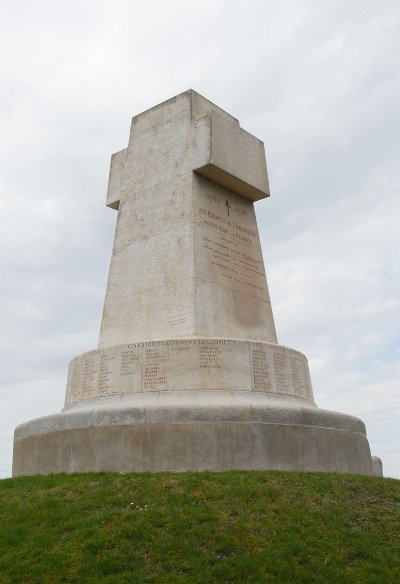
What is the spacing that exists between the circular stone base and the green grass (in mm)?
702

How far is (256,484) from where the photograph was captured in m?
10.3

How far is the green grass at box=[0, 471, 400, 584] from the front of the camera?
7.83 m

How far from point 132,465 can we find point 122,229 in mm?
6310

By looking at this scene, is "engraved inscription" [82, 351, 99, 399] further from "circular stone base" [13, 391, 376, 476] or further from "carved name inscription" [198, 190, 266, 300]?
"carved name inscription" [198, 190, 266, 300]

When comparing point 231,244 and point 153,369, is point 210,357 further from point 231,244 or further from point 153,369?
point 231,244

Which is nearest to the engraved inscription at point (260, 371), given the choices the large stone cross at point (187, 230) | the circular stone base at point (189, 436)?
the circular stone base at point (189, 436)

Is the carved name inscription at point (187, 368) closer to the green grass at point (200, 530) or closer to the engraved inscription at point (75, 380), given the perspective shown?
the engraved inscription at point (75, 380)

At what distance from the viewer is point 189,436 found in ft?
38.0

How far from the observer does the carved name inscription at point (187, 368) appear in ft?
41.8

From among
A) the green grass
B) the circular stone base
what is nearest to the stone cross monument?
the circular stone base

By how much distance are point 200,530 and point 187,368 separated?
176 inches

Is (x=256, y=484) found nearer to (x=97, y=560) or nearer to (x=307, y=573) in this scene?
(x=307, y=573)

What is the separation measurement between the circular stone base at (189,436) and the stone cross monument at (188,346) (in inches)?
0.8

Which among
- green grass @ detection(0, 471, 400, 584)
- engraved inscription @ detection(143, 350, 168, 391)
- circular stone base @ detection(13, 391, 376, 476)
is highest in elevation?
engraved inscription @ detection(143, 350, 168, 391)
